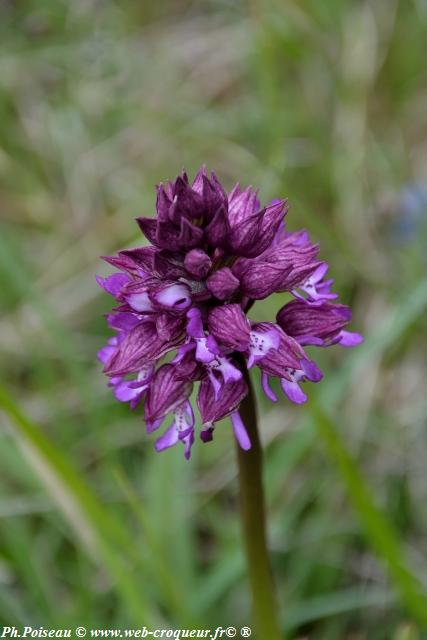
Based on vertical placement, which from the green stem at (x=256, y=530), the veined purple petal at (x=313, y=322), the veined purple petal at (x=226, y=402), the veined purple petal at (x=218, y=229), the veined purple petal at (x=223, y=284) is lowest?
the green stem at (x=256, y=530)

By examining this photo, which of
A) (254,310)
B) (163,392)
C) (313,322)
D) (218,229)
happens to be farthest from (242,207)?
(254,310)

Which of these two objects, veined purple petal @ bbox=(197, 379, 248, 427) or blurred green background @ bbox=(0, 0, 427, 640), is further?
blurred green background @ bbox=(0, 0, 427, 640)

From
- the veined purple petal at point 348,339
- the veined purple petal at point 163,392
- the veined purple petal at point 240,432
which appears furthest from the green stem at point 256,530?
the veined purple petal at point 348,339

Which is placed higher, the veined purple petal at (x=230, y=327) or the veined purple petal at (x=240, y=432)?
the veined purple petal at (x=230, y=327)

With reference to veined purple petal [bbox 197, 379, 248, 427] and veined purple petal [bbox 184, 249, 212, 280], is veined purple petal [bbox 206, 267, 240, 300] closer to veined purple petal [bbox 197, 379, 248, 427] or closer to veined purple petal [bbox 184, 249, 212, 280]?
veined purple petal [bbox 184, 249, 212, 280]

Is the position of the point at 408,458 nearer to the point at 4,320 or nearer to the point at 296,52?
the point at 4,320

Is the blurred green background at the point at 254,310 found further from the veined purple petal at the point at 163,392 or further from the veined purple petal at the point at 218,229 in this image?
the veined purple petal at the point at 218,229

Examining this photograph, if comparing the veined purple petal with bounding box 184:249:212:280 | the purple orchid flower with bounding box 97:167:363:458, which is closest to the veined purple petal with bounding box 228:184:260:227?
the purple orchid flower with bounding box 97:167:363:458
